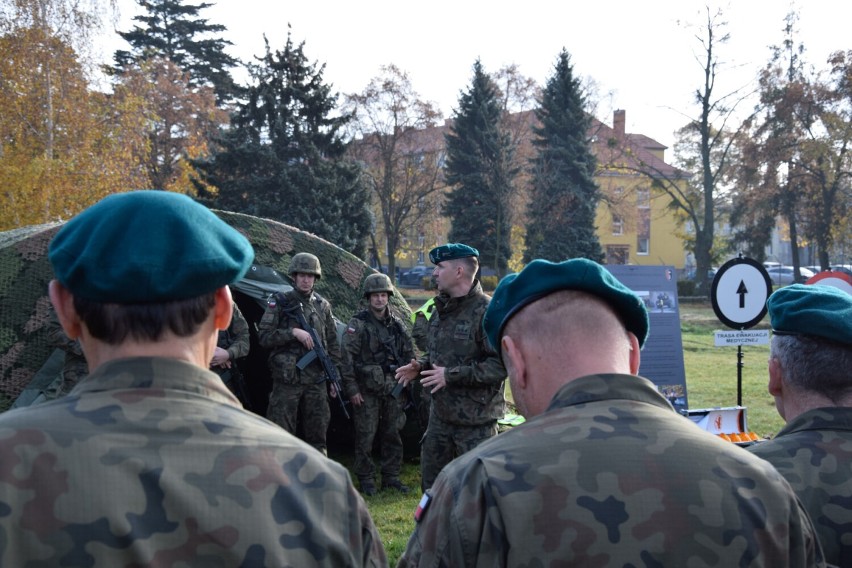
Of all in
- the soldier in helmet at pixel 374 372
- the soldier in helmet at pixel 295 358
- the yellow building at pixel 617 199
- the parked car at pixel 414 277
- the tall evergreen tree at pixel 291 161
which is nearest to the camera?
the soldier in helmet at pixel 295 358

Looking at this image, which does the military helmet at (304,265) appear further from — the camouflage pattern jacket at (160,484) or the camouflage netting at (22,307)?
the camouflage pattern jacket at (160,484)

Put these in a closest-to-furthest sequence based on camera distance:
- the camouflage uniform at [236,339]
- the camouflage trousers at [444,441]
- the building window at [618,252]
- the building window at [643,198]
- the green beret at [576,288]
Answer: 1. the green beret at [576,288]
2. the camouflage trousers at [444,441]
3. the camouflage uniform at [236,339]
4. the building window at [643,198]
5. the building window at [618,252]

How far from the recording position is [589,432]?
183cm

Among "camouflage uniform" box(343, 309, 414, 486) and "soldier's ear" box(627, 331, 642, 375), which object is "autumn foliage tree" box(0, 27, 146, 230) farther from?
"soldier's ear" box(627, 331, 642, 375)

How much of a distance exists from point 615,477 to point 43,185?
22088mm

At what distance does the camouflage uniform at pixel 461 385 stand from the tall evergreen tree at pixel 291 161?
19.7 metres

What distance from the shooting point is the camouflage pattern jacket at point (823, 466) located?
2309mm

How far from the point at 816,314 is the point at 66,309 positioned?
2.24m

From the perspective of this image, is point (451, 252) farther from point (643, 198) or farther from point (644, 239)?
point (644, 239)

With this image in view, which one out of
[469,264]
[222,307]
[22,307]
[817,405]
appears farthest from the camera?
[22,307]

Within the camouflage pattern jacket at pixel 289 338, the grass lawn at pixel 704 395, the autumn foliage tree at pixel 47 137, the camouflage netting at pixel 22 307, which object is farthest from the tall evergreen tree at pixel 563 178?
the camouflage netting at pixel 22 307

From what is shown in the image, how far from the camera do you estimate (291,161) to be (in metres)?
27.1

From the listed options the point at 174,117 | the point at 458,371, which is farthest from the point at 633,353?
the point at 174,117

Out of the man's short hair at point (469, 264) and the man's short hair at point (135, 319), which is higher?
the man's short hair at point (469, 264)
